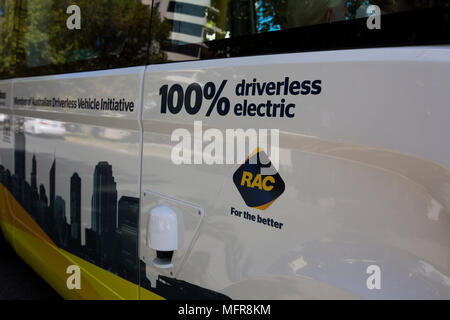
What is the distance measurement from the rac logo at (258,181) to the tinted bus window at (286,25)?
1.23 ft

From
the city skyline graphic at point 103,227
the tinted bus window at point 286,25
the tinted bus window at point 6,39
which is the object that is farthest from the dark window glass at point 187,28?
the tinted bus window at point 6,39

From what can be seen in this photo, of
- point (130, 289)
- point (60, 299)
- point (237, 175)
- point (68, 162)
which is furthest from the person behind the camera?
point (60, 299)

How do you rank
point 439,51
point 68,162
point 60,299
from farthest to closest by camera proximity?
point 60,299
point 68,162
point 439,51

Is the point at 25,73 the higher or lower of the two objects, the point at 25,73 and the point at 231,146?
the higher

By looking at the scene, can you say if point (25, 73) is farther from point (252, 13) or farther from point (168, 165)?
point (252, 13)

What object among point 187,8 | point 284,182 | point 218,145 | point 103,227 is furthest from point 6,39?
point 284,182

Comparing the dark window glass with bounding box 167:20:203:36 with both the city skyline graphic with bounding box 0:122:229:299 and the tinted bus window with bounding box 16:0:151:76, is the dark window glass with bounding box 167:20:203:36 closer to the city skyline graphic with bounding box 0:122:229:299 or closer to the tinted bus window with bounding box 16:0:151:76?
the tinted bus window with bounding box 16:0:151:76

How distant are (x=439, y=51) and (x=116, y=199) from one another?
1.49m

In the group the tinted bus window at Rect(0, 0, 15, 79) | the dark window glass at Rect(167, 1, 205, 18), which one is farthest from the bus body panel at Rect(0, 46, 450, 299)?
the tinted bus window at Rect(0, 0, 15, 79)

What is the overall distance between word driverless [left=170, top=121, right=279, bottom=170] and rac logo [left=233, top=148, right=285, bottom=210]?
0.05ft

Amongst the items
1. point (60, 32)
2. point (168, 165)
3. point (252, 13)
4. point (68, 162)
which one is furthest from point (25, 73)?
point (252, 13)

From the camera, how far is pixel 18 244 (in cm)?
305

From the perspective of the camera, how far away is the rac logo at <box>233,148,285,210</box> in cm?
129

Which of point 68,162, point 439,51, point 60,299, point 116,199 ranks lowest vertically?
point 60,299
